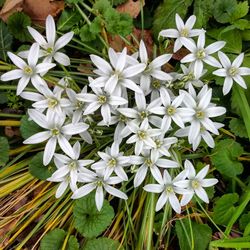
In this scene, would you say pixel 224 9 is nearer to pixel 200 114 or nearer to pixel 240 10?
pixel 240 10

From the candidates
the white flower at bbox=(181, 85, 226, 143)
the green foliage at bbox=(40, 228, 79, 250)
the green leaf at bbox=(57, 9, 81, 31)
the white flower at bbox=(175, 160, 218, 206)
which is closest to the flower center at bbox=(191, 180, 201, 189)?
the white flower at bbox=(175, 160, 218, 206)

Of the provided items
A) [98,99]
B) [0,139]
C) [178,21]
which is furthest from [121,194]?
[178,21]

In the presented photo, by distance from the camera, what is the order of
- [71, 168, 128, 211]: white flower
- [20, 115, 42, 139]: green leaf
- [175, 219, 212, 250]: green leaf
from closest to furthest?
[71, 168, 128, 211]: white flower < [20, 115, 42, 139]: green leaf < [175, 219, 212, 250]: green leaf

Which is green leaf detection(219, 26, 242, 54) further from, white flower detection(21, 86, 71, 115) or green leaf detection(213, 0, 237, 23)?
white flower detection(21, 86, 71, 115)

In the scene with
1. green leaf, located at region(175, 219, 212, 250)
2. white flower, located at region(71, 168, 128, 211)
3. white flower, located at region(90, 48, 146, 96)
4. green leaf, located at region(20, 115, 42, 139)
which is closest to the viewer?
white flower, located at region(90, 48, 146, 96)

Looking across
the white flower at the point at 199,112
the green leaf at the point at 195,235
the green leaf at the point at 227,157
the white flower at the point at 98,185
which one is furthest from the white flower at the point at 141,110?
the green leaf at the point at 195,235

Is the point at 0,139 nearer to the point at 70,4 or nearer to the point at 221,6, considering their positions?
the point at 70,4

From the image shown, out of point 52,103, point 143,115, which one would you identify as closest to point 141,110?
point 143,115
